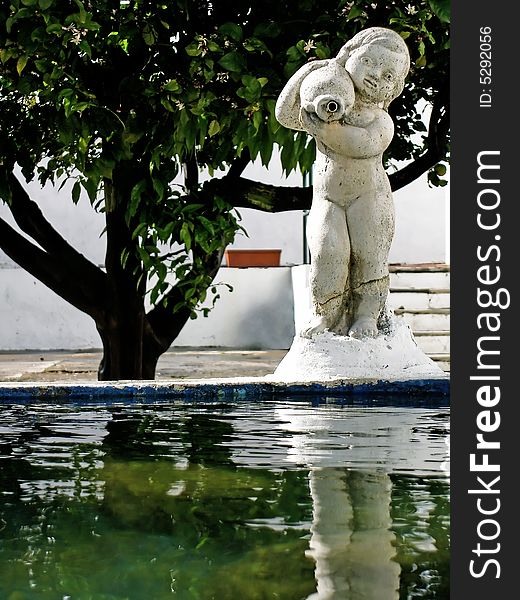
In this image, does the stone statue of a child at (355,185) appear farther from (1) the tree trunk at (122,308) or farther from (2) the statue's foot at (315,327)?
(1) the tree trunk at (122,308)

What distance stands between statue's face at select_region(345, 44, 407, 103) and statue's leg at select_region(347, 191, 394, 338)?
403mm

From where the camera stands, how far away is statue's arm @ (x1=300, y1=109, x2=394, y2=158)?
4.41 meters

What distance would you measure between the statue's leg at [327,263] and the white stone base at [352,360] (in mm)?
74

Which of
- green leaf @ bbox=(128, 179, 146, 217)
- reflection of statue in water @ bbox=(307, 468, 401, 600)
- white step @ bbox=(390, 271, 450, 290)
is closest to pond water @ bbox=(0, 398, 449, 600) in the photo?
reflection of statue in water @ bbox=(307, 468, 401, 600)

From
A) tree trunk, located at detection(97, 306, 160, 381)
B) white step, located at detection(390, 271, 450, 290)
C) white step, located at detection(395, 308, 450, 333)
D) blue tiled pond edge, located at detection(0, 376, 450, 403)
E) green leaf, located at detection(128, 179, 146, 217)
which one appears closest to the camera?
blue tiled pond edge, located at detection(0, 376, 450, 403)

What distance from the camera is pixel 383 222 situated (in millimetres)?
4535

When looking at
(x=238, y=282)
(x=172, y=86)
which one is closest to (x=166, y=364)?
(x=238, y=282)

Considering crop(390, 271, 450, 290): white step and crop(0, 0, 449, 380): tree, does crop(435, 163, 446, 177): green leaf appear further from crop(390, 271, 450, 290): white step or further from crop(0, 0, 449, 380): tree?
crop(390, 271, 450, 290): white step

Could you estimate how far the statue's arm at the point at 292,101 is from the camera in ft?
14.7

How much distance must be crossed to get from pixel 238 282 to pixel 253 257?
1.12 feet

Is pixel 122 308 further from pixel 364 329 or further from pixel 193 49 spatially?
pixel 364 329

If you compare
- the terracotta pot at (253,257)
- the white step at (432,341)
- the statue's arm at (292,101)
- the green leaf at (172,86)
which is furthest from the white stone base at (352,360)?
the terracotta pot at (253,257)

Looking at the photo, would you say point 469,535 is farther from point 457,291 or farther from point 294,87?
point 294,87

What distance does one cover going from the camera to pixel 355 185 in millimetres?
4496
